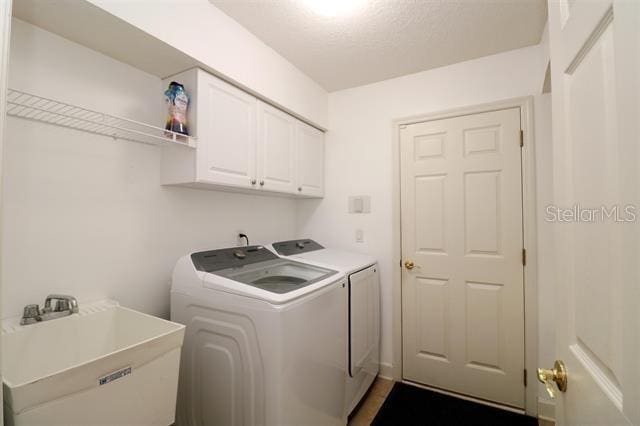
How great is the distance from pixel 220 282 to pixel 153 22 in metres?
1.23

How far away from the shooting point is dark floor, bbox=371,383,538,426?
6.14ft

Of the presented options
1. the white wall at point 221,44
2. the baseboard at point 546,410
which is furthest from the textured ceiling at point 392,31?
the baseboard at point 546,410

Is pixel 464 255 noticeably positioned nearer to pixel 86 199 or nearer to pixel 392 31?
pixel 392 31

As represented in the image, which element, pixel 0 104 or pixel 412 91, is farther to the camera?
pixel 412 91

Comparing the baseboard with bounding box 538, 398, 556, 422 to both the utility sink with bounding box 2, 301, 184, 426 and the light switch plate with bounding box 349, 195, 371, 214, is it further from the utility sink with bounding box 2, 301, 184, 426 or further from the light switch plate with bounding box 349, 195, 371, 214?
the utility sink with bounding box 2, 301, 184, 426

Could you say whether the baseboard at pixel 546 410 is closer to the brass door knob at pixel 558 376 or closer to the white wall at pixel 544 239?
the white wall at pixel 544 239

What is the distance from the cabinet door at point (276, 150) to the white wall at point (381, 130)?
0.55 m

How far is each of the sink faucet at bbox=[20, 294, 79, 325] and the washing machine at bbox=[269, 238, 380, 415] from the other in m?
1.16

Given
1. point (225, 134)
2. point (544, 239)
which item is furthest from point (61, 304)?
point (544, 239)

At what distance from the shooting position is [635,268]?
0.45m

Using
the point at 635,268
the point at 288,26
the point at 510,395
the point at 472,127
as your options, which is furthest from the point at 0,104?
the point at 510,395

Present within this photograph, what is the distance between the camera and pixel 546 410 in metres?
1.91

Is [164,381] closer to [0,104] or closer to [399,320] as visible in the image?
[0,104]

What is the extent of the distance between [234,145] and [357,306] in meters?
1.32
